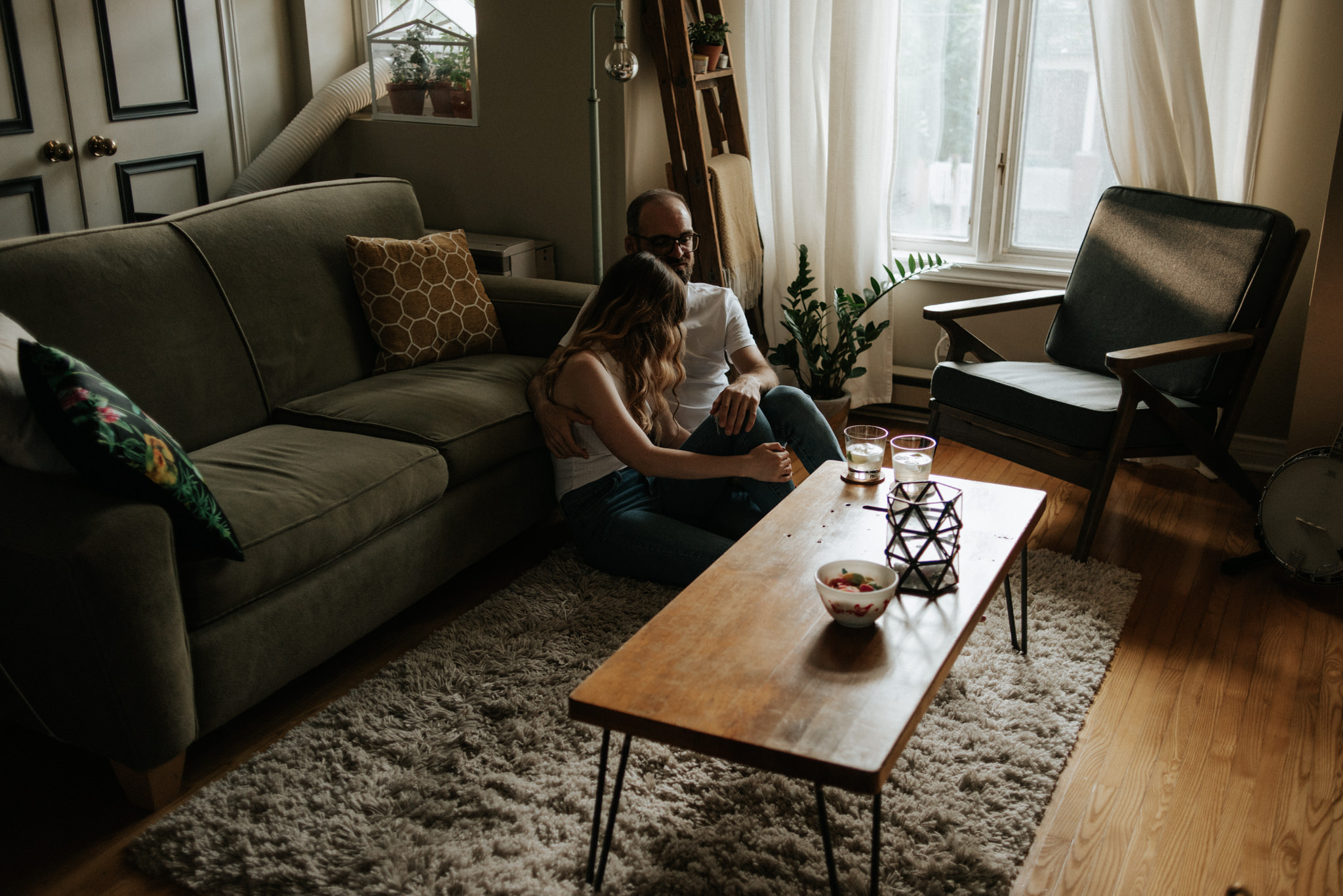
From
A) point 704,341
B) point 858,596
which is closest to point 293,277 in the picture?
point 704,341

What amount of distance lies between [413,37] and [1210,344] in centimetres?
290

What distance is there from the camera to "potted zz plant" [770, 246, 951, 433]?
365cm

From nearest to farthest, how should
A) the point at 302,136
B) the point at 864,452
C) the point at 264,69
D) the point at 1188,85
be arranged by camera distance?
the point at 864,452 → the point at 1188,85 → the point at 302,136 → the point at 264,69

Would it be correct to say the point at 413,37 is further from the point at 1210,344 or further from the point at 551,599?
the point at 1210,344

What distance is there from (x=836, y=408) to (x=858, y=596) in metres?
2.13

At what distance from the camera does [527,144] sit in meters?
3.76

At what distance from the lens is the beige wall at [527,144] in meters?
3.60

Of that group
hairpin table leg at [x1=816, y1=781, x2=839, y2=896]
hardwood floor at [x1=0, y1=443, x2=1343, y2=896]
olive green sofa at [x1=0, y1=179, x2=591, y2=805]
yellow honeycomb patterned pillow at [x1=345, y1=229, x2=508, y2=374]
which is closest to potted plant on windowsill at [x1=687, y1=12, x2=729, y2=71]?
olive green sofa at [x1=0, y1=179, x2=591, y2=805]

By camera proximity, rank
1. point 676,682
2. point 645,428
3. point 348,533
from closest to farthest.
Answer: point 676,682, point 348,533, point 645,428

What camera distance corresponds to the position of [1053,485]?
132 inches

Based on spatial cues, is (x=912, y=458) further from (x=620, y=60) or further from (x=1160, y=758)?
(x=620, y=60)

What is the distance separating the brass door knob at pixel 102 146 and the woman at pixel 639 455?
2.15 metres

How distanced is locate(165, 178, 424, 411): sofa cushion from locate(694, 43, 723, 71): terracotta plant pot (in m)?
1.28

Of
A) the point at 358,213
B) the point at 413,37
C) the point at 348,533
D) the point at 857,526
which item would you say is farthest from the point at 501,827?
the point at 413,37
